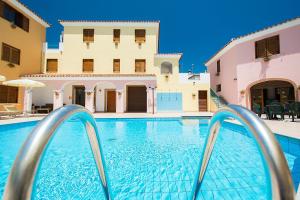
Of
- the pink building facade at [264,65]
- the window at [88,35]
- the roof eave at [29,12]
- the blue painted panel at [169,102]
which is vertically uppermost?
the roof eave at [29,12]

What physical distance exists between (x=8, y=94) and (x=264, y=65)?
913 inches

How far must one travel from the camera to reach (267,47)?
16.4 metres

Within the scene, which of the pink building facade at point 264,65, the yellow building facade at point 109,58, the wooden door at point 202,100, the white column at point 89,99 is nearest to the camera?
the pink building facade at point 264,65

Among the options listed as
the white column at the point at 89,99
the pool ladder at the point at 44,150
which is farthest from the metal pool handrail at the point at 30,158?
the white column at the point at 89,99

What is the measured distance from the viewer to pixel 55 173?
4.36 metres

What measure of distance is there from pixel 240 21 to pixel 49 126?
55.4 metres

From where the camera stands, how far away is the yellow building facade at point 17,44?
16406 mm

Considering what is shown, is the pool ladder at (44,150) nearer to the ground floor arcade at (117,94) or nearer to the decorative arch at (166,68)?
the ground floor arcade at (117,94)

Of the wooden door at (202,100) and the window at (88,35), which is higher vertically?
the window at (88,35)

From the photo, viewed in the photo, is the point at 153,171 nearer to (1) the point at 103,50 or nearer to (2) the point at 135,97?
(2) the point at 135,97

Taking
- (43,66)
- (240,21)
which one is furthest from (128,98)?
(240,21)

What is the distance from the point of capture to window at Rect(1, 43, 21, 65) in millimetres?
16534

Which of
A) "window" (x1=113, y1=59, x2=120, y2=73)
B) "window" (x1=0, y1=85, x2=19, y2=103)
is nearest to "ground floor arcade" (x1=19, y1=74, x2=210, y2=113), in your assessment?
"window" (x1=0, y1=85, x2=19, y2=103)

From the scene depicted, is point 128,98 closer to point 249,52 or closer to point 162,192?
point 249,52
